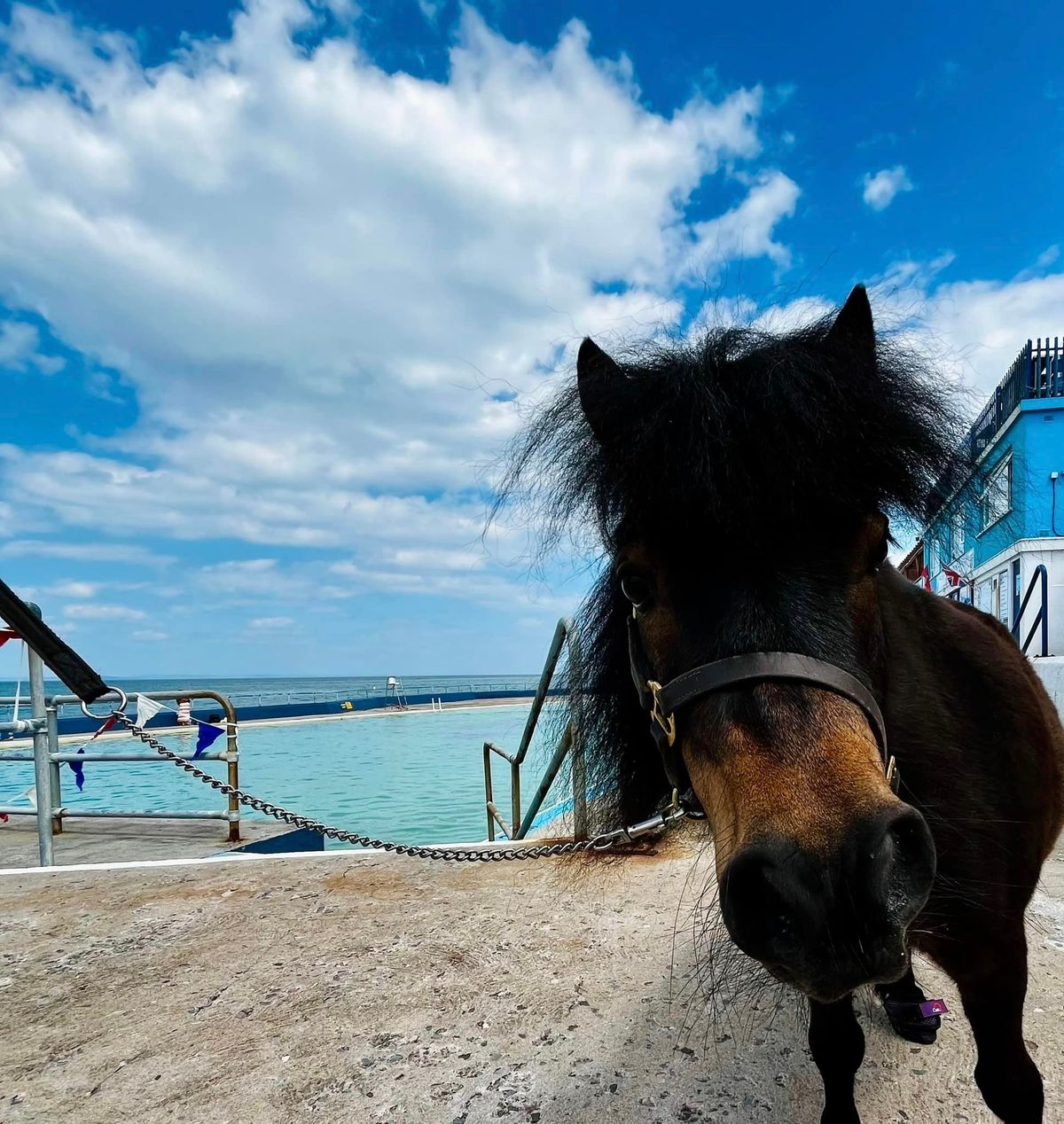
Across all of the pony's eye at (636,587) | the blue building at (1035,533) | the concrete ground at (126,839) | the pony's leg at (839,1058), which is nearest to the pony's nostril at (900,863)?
the pony's eye at (636,587)

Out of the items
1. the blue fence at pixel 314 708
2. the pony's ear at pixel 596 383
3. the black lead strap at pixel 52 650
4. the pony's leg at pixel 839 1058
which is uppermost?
the pony's ear at pixel 596 383

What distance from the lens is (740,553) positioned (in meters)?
1.20

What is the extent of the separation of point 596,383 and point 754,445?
45 cm

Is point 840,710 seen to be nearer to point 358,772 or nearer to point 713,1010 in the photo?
point 713,1010

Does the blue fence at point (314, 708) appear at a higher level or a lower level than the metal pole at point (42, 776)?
lower

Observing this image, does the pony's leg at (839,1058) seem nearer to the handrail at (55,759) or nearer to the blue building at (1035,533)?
the handrail at (55,759)

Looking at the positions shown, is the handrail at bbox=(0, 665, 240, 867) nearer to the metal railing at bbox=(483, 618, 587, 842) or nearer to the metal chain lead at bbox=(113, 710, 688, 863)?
the metal chain lead at bbox=(113, 710, 688, 863)

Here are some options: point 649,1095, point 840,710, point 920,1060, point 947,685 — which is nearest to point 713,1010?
point 649,1095

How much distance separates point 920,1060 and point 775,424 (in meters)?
2.12

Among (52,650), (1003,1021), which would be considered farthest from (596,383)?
(52,650)

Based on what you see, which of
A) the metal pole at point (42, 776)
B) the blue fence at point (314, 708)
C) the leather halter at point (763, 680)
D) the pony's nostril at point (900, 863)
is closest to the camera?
the pony's nostril at point (900, 863)

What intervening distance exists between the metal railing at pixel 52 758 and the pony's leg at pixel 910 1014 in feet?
10.5

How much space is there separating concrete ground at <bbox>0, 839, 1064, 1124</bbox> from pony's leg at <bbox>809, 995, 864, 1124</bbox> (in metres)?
0.18

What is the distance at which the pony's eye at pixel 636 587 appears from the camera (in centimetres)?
135
